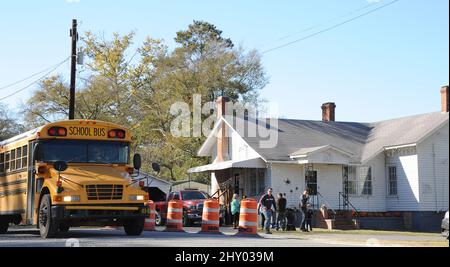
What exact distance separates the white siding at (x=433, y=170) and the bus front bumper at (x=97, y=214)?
2050cm

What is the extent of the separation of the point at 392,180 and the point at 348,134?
4.85 m

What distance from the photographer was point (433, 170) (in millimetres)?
35281

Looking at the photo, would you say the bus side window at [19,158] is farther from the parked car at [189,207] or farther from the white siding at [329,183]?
the white siding at [329,183]

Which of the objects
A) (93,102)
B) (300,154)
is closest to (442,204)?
(300,154)

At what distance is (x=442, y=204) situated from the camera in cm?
3550

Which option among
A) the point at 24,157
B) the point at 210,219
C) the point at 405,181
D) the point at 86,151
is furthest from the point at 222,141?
the point at 86,151

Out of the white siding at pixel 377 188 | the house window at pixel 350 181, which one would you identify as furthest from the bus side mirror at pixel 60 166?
the white siding at pixel 377 188

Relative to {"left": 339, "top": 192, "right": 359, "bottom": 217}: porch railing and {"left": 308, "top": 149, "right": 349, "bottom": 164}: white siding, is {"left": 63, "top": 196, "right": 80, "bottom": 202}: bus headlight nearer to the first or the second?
{"left": 308, "top": 149, "right": 349, "bottom": 164}: white siding

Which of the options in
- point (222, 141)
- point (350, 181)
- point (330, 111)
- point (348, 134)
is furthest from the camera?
point (330, 111)

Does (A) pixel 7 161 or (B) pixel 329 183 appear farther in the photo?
(B) pixel 329 183

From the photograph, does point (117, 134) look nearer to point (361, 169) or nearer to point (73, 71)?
point (73, 71)

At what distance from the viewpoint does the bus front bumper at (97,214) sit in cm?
1767

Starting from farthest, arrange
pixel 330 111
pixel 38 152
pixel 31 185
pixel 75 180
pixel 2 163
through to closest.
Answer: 1. pixel 330 111
2. pixel 2 163
3. pixel 31 185
4. pixel 38 152
5. pixel 75 180
